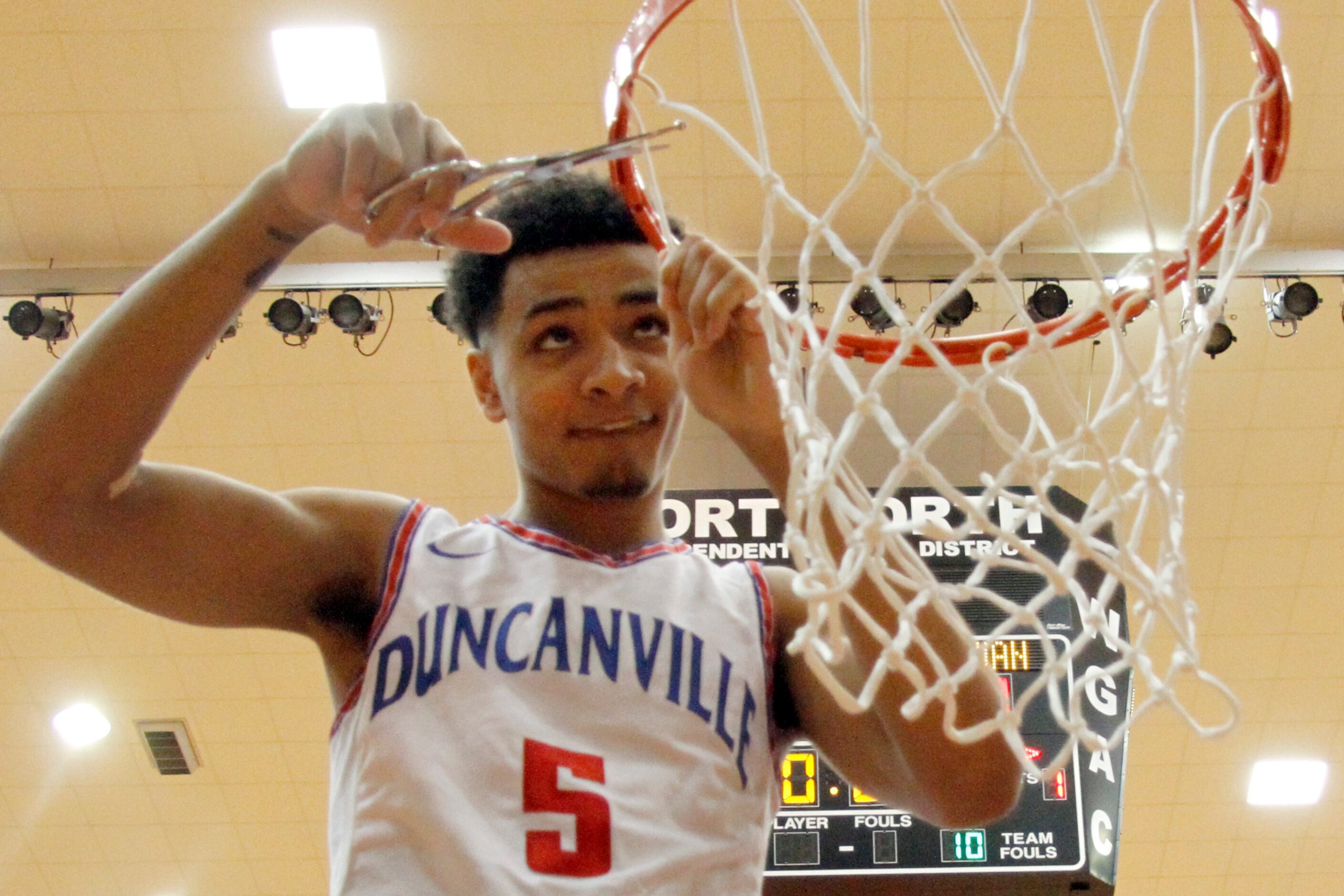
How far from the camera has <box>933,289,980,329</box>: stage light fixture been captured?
3.83 meters

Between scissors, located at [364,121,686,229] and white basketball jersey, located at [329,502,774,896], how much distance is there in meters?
0.33

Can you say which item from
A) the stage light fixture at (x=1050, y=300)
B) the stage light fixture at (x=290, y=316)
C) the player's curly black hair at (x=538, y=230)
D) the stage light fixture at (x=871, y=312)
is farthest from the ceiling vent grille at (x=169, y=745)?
the player's curly black hair at (x=538, y=230)

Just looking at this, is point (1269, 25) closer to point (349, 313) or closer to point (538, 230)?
point (538, 230)

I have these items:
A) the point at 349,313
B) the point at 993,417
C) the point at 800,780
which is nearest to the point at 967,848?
the point at 800,780

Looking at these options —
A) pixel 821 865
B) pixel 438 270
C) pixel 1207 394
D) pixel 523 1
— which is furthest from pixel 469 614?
pixel 1207 394

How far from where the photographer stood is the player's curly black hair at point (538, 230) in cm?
144

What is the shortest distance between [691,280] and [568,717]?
0.41 meters

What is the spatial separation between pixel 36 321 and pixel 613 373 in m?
3.31

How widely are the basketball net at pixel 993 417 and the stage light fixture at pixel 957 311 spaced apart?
2.12m

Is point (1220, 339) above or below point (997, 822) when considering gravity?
above

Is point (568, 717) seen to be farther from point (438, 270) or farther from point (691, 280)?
point (438, 270)

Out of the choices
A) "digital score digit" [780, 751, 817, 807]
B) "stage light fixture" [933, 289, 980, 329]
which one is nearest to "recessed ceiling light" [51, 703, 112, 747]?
"digital score digit" [780, 751, 817, 807]

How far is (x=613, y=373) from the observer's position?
1.29m

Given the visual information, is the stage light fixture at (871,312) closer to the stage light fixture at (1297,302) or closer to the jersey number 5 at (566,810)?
the stage light fixture at (1297,302)
